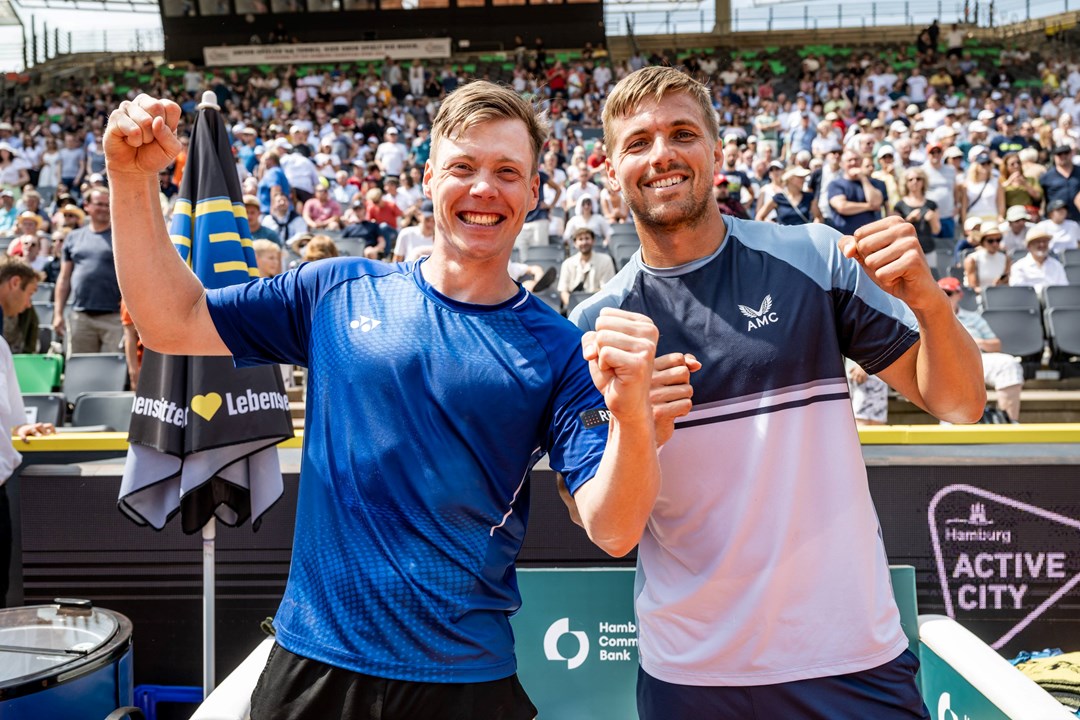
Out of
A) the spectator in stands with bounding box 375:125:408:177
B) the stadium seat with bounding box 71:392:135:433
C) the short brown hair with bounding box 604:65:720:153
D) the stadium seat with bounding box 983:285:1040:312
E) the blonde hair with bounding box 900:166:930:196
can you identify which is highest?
the spectator in stands with bounding box 375:125:408:177

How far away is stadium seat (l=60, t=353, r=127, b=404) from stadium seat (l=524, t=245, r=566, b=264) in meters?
4.49

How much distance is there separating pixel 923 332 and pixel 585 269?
23.6 ft

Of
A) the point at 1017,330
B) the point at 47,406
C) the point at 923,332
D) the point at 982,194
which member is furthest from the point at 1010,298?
the point at 47,406

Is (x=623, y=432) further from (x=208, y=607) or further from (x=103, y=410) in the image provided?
(x=103, y=410)

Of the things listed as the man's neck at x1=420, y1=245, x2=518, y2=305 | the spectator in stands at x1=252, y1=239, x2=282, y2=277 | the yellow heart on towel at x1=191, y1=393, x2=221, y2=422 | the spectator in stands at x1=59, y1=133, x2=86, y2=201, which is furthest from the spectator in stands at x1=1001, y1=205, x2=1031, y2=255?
the spectator in stands at x1=59, y1=133, x2=86, y2=201

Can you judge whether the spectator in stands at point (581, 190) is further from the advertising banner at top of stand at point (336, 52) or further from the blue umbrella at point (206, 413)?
the advertising banner at top of stand at point (336, 52)

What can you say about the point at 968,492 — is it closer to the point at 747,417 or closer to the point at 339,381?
the point at 747,417

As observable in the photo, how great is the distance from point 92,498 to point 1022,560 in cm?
360

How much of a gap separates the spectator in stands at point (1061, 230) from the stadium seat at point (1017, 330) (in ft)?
9.76

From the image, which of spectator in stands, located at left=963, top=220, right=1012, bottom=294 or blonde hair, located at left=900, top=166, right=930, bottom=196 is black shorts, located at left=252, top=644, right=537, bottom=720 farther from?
blonde hair, located at left=900, top=166, right=930, bottom=196

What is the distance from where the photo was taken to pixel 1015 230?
407 inches

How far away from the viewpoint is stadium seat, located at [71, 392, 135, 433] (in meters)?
5.96

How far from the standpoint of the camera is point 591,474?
1752 mm

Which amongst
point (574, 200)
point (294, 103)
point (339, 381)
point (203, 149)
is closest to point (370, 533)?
point (339, 381)
